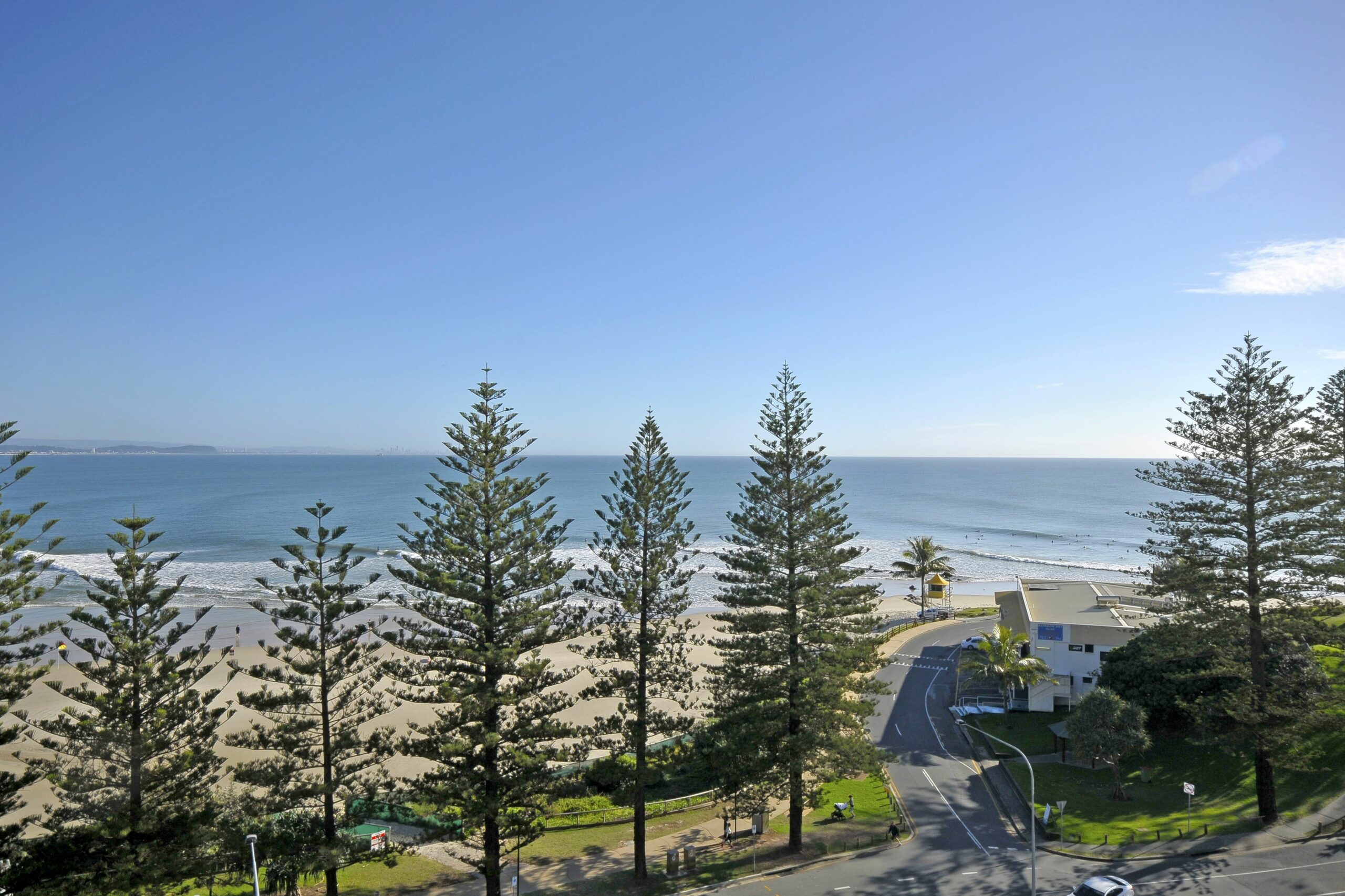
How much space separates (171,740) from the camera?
51.8 ft

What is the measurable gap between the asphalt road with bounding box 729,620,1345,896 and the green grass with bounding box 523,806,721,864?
4646mm

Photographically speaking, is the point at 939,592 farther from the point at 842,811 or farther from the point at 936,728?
the point at 842,811

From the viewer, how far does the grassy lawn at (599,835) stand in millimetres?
20000

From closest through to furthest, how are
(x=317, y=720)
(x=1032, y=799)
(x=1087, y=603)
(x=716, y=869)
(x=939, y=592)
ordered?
(x=1032, y=799), (x=317, y=720), (x=716, y=869), (x=1087, y=603), (x=939, y=592)

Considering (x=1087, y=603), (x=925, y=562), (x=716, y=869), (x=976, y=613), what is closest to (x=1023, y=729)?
(x=1087, y=603)

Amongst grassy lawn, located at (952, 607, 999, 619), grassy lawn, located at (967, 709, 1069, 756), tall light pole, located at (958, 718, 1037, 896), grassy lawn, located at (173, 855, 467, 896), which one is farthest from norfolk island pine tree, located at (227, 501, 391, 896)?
grassy lawn, located at (952, 607, 999, 619)

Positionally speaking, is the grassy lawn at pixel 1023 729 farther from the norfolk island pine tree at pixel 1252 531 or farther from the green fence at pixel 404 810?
the green fence at pixel 404 810

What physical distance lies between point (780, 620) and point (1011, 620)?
67.5 feet

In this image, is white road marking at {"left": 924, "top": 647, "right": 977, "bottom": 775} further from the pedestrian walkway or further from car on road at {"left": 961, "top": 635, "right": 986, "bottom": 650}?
the pedestrian walkway

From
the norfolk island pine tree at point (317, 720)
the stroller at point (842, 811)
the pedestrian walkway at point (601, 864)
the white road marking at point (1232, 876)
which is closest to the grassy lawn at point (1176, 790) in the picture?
the white road marking at point (1232, 876)

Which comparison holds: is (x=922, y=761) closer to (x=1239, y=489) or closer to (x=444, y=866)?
(x=1239, y=489)

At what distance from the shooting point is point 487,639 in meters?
17.6

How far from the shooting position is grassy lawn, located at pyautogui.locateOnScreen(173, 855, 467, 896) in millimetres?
17609

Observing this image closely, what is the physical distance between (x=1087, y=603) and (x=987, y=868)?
2028 centimetres
